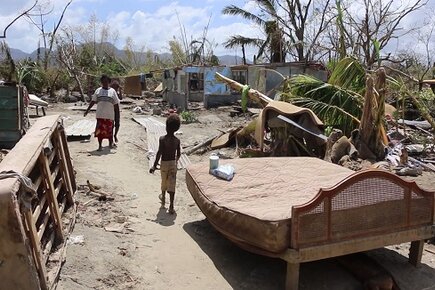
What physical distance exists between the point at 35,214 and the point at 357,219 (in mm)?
2678

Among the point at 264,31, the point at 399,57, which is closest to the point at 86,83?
the point at 264,31

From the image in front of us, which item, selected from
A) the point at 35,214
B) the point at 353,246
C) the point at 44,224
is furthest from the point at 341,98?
the point at 35,214

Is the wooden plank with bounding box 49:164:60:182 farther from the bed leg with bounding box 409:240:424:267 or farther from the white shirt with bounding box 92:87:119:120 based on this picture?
the white shirt with bounding box 92:87:119:120

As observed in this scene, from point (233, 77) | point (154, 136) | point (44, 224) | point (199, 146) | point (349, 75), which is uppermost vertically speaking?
point (233, 77)

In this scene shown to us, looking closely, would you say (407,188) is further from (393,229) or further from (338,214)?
(338,214)

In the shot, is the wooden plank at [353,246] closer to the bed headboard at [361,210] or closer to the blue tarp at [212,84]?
the bed headboard at [361,210]

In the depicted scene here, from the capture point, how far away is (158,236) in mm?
4891

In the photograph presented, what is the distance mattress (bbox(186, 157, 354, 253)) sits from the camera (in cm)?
378

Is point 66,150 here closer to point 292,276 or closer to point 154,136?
point 292,276

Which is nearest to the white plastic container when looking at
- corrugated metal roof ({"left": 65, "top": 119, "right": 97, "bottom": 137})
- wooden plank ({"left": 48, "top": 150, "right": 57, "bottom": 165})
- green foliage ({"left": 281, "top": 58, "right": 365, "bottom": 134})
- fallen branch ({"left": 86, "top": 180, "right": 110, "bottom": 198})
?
fallen branch ({"left": 86, "top": 180, "right": 110, "bottom": 198})

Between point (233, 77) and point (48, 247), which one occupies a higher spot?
point (233, 77)

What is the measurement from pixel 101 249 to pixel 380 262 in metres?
2.83

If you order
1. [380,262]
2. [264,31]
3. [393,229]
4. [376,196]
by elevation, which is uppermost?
[264,31]

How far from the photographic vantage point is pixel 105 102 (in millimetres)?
8461
